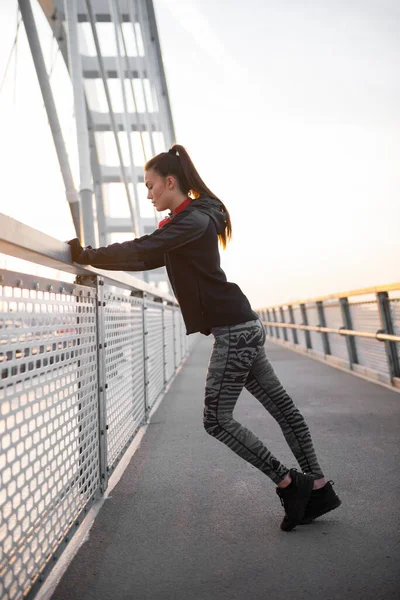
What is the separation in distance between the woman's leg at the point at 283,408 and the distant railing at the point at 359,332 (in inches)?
153

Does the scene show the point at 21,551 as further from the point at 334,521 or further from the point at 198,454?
the point at 198,454

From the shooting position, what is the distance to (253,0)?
376 inches

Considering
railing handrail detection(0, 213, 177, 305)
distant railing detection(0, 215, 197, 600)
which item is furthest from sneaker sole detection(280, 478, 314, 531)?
railing handrail detection(0, 213, 177, 305)

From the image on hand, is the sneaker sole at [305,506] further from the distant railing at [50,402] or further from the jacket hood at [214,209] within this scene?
the jacket hood at [214,209]

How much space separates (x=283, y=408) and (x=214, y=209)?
38.0 inches

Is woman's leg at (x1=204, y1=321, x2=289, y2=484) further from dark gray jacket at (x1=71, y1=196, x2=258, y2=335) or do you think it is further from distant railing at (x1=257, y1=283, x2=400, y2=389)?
distant railing at (x1=257, y1=283, x2=400, y2=389)

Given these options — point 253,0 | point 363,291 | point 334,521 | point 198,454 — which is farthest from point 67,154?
point 334,521

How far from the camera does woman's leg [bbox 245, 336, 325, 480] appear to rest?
8.26 ft

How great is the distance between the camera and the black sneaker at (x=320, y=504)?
2.42 meters

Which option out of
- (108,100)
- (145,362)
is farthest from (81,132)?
(145,362)

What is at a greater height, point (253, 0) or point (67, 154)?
point (253, 0)

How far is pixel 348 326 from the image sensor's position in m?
8.63

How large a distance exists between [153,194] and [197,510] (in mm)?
1512

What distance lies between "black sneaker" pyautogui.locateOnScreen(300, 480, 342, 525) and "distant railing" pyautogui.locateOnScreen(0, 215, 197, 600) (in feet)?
3.30
